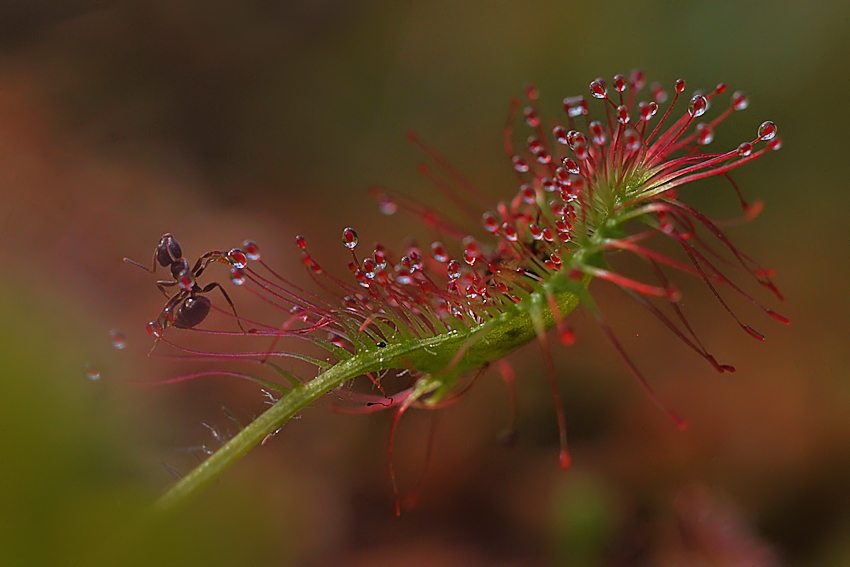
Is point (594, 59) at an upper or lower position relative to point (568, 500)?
upper

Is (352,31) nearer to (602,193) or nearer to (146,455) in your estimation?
(602,193)

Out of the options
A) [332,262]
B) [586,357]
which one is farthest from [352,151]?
[586,357]

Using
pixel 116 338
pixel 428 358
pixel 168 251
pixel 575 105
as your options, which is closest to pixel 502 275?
pixel 428 358

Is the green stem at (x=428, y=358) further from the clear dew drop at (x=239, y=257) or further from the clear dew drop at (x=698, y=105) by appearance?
the clear dew drop at (x=698, y=105)

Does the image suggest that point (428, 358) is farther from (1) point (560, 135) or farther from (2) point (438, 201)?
(2) point (438, 201)

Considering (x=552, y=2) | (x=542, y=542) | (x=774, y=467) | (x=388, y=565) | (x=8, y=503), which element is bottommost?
(x=774, y=467)

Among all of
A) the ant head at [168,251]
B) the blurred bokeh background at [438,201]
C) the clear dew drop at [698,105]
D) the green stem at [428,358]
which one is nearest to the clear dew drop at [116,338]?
the green stem at [428,358]
